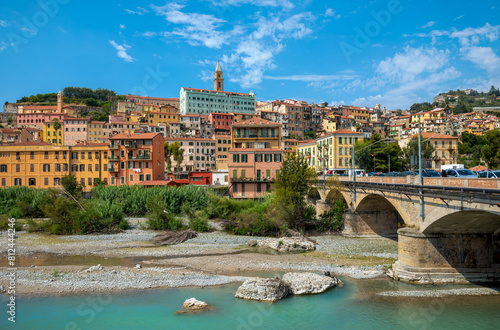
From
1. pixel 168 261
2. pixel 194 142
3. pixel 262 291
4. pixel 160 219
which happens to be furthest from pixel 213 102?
pixel 262 291

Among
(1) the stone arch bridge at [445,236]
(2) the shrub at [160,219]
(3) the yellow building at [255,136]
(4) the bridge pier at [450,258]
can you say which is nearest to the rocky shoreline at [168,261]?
(4) the bridge pier at [450,258]

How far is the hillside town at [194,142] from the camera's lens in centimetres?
6353

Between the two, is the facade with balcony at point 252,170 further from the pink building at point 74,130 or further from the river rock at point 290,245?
the pink building at point 74,130

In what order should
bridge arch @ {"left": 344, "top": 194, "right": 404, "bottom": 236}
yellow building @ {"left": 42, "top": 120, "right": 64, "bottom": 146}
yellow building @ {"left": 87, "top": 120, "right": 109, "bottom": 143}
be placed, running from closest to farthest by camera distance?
bridge arch @ {"left": 344, "top": 194, "right": 404, "bottom": 236}, yellow building @ {"left": 42, "top": 120, "right": 64, "bottom": 146}, yellow building @ {"left": 87, "top": 120, "right": 109, "bottom": 143}

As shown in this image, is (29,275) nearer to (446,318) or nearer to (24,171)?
(446,318)

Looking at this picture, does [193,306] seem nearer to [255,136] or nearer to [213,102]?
[255,136]

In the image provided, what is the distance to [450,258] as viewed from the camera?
827 inches

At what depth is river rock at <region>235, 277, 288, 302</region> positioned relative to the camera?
61.2 ft

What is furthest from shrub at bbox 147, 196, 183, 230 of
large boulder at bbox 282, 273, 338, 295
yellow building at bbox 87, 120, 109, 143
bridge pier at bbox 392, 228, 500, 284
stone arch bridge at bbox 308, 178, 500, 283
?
yellow building at bbox 87, 120, 109, 143

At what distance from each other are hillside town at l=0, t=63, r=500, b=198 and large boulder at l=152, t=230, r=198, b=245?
45.9ft

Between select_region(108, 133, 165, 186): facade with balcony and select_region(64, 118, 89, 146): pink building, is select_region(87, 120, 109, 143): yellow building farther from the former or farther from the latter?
select_region(108, 133, 165, 186): facade with balcony

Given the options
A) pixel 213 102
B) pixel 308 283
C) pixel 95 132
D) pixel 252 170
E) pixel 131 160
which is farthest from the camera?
pixel 213 102

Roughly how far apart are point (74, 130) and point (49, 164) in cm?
5228

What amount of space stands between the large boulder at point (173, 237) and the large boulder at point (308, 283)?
670 inches
